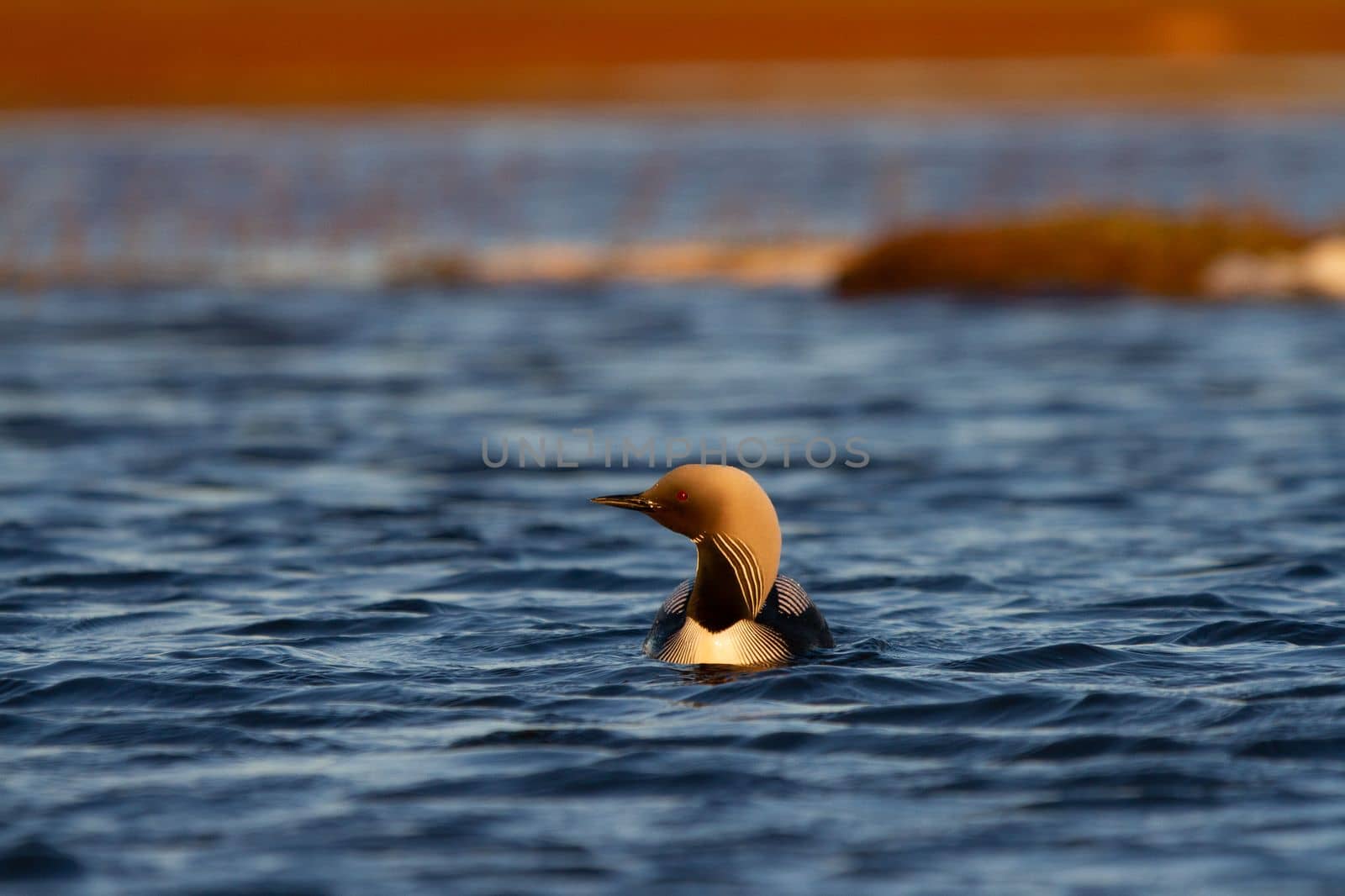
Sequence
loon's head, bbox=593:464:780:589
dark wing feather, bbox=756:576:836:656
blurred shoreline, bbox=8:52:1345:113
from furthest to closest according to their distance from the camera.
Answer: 1. blurred shoreline, bbox=8:52:1345:113
2. dark wing feather, bbox=756:576:836:656
3. loon's head, bbox=593:464:780:589

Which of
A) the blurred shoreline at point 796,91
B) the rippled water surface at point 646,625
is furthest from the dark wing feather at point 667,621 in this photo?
the blurred shoreline at point 796,91

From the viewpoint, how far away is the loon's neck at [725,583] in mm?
8258

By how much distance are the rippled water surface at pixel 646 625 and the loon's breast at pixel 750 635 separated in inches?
5.2

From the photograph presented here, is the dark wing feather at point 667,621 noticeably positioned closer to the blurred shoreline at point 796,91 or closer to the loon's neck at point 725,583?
the loon's neck at point 725,583

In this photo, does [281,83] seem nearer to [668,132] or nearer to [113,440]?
[668,132]

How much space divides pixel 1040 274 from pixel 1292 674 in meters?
16.0

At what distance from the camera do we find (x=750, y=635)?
840cm

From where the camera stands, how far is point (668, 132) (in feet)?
197

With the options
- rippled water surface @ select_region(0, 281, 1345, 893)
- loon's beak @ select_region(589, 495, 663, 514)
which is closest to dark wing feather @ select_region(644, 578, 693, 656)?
rippled water surface @ select_region(0, 281, 1345, 893)

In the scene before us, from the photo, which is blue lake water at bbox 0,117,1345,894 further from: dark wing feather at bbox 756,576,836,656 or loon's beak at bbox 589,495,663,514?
loon's beak at bbox 589,495,663,514

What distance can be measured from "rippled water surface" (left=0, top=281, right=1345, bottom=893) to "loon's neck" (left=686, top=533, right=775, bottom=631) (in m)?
0.28

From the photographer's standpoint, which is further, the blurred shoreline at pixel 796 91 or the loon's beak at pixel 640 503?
the blurred shoreline at pixel 796 91

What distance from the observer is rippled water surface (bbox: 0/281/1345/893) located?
21.0ft

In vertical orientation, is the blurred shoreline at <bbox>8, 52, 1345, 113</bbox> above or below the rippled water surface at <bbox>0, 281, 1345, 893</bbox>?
above
